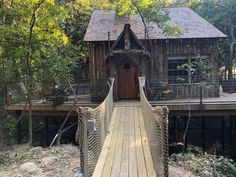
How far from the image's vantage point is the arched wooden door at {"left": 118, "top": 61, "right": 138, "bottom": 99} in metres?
17.4

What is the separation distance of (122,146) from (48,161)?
86.4 inches

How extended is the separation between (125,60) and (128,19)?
4412mm

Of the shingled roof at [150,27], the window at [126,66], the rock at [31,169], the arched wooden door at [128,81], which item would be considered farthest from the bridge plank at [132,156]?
the shingled roof at [150,27]

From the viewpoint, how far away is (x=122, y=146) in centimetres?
811

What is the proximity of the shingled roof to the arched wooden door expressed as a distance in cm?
Result: 173

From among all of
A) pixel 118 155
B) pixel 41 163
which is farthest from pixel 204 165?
pixel 41 163

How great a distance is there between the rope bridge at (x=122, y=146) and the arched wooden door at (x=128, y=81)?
6.60 m

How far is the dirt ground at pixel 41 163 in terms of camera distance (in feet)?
26.2

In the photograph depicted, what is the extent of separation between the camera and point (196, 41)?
59.8 feet

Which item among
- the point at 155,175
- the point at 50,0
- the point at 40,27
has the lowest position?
the point at 155,175

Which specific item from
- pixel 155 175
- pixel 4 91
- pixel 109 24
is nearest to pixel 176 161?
pixel 155 175

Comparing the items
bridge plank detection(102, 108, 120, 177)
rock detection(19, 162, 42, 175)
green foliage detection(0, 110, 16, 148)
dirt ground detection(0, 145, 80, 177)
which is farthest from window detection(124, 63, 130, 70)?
rock detection(19, 162, 42, 175)

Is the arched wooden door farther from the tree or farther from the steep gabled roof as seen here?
the tree

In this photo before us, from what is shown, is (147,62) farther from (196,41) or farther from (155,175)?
(155,175)
